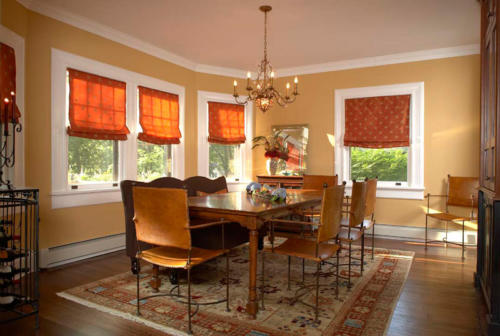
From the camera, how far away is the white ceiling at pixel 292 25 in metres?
3.93

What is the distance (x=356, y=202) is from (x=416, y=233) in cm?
278

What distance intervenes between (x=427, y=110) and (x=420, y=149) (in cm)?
61

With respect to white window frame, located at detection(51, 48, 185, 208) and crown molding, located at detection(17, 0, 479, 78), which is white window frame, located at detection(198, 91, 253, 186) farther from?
white window frame, located at detection(51, 48, 185, 208)

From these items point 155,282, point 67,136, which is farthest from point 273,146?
point 155,282

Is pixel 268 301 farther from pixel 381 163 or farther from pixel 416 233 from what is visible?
pixel 381 163

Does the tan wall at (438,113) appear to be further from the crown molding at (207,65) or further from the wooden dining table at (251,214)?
the wooden dining table at (251,214)

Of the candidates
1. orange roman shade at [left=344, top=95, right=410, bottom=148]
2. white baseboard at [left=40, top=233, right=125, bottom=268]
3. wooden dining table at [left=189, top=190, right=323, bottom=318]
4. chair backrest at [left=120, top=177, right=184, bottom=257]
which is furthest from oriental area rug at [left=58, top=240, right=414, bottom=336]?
orange roman shade at [left=344, top=95, right=410, bottom=148]

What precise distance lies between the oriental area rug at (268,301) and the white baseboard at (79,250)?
849mm

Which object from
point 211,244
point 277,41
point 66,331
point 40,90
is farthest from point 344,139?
point 66,331

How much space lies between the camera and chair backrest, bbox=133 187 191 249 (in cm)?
247

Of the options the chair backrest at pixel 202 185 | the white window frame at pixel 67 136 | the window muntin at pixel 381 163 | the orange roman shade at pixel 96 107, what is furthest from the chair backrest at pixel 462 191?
the orange roman shade at pixel 96 107

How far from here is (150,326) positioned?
258 centimetres

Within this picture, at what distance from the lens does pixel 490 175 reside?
288cm

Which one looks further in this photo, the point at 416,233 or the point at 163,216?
the point at 416,233
